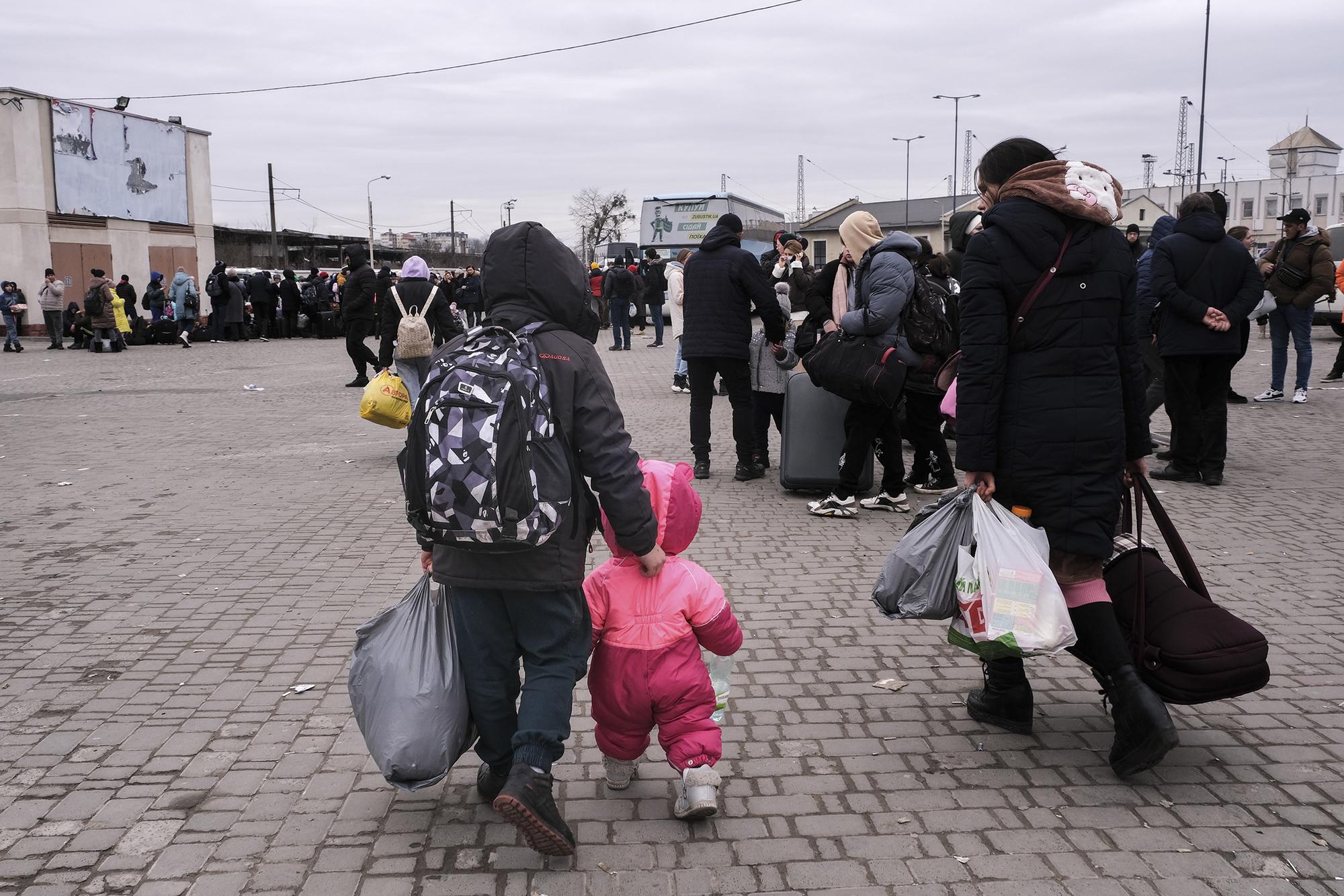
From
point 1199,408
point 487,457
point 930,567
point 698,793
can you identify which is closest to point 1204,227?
point 1199,408

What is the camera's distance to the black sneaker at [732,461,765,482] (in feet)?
30.7

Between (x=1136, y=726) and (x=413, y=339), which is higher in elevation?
(x=413, y=339)

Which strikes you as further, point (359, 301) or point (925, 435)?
point (359, 301)

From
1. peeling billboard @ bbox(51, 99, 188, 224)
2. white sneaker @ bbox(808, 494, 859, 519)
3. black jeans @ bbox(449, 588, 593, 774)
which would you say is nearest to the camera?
black jeans @ bbox(449, 588, 593, 774)

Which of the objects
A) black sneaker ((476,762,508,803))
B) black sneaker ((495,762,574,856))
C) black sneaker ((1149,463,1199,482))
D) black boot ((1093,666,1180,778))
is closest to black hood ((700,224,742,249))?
black sneaker ((1149,463,1199,482))

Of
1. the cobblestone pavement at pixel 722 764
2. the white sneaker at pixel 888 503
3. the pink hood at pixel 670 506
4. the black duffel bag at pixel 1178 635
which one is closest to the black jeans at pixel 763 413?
the white sneaker at pixel 888 503

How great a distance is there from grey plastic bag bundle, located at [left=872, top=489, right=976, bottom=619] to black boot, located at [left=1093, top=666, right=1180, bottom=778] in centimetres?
58

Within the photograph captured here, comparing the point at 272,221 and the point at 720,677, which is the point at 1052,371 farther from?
the point at 272,221

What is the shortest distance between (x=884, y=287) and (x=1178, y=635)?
404 centimetres

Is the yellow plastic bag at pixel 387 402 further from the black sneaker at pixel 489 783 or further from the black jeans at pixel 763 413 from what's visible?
the black sneaker at pixel 489 783

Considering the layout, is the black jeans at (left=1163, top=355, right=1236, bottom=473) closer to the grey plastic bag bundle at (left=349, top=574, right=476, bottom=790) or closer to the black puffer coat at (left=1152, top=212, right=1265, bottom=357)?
the black puffer coat at (left=1152, top=212, right=1265, bottom=357)

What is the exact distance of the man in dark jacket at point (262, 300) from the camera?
1191 inches

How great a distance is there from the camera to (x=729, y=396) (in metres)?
9.23

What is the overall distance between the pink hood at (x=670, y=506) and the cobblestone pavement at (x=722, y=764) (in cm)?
86
